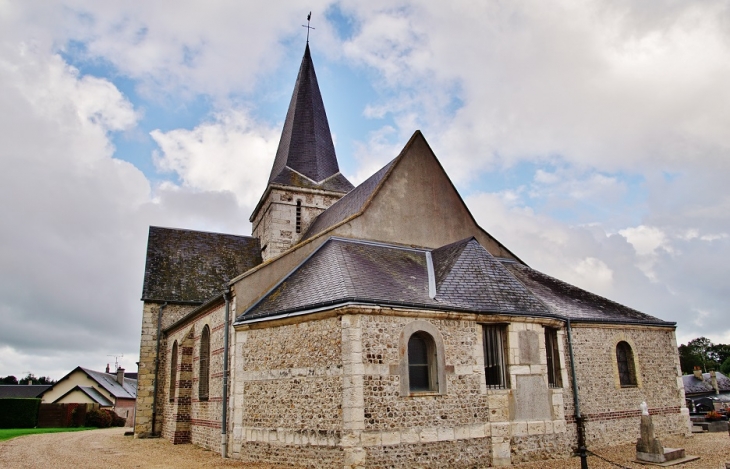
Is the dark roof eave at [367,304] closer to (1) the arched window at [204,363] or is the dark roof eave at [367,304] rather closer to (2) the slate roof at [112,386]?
(1) the arched window at [204,363]

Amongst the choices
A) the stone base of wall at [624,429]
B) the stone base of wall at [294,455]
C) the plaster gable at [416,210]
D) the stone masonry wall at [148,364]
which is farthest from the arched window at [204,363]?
the stone base of wall at [624,429]

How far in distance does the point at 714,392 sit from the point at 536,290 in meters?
20.8

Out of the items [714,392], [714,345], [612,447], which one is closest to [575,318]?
[612,447]

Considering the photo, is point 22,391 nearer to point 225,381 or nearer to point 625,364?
point 225,381

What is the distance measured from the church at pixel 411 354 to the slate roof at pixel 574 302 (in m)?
0.07

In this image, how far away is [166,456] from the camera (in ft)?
41.8

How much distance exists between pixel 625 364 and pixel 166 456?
1197 centimetres

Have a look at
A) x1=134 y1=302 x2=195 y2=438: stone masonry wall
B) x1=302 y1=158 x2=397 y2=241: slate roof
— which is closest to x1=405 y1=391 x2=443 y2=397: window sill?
x1=302 y1=158 x2=397 y2=241: slate roof

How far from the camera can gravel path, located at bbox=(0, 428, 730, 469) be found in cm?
1035

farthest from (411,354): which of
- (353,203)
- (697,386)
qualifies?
(697,386)

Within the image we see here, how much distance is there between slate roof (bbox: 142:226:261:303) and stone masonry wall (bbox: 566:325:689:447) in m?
13.0

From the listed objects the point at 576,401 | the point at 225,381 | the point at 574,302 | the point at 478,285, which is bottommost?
the point at 576,401

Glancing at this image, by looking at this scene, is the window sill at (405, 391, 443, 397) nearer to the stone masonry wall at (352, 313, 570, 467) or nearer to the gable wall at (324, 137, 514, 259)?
the stone masonry wall at (352, 313, 570, 467)

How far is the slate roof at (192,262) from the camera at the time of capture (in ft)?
63.1
